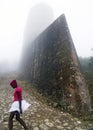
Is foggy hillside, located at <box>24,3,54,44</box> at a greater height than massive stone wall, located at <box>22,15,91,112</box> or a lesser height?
greater

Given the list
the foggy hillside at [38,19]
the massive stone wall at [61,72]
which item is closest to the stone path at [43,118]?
the massive stone wall at [61,72]

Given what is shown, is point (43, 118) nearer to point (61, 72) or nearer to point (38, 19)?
point (61, 72)

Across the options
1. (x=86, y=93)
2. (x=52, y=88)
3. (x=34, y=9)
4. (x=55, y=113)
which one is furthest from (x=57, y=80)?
(x=34, y=9)

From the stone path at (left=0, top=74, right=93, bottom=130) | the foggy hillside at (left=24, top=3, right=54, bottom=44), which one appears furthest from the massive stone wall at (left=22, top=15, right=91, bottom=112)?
the foggy hillside at (left=24, top=3, right=54, bottom=44)

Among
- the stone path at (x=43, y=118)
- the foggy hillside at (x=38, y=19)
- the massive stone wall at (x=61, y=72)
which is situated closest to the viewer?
the stone path at (x=43, y=118)

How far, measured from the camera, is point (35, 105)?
12.4m

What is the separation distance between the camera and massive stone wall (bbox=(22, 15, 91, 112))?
12277 millimetres

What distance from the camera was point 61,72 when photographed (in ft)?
44.3

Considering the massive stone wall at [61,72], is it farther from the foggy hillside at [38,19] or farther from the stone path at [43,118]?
the foggy hillside at [38,19]

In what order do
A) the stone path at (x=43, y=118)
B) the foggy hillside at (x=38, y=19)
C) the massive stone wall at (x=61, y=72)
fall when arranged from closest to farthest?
the stone path at (x=43, y=118), the massive stone wall at (x=61, y=72), the foggy hillside at (x=38, y=19)

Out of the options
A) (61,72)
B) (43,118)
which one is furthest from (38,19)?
(43,118)

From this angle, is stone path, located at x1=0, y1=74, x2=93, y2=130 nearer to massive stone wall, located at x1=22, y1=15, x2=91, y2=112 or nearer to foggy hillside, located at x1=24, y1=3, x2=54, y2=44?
massive stone wall, located at x1=22, y1=15, x2=91, y2=112

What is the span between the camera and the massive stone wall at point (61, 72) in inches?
483

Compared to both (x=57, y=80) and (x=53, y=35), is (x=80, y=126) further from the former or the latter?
(x=53, y=35)
